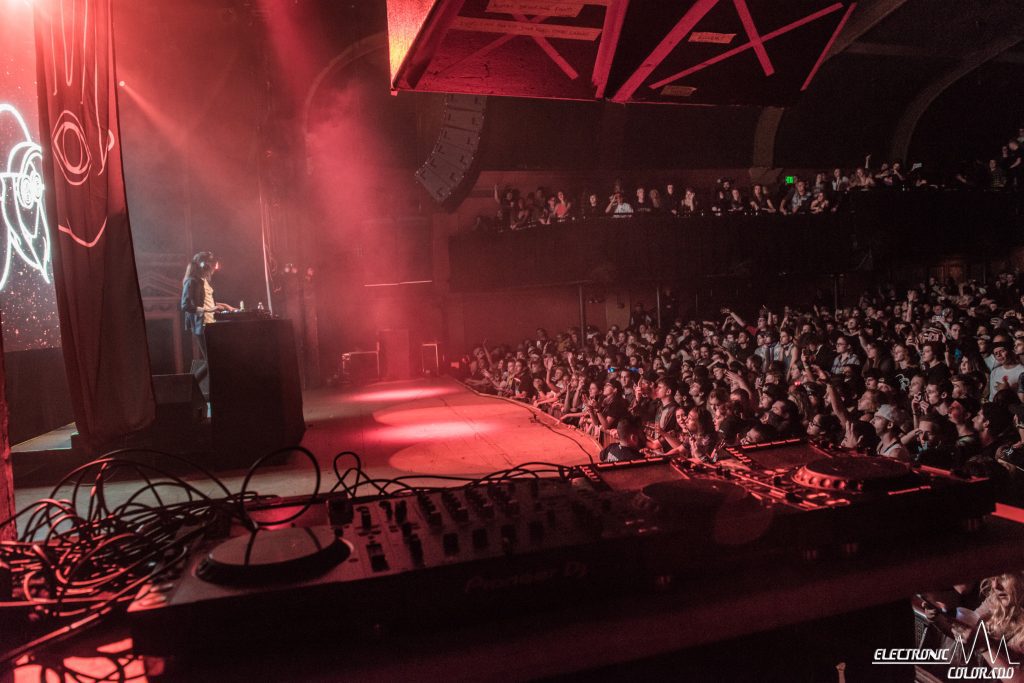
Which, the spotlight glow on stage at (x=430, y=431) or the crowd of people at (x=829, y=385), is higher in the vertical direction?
the crowd of people at (x=829, y=385)

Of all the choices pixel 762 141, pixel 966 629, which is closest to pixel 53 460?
pixel 966 629

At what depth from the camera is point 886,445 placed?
4.53 m

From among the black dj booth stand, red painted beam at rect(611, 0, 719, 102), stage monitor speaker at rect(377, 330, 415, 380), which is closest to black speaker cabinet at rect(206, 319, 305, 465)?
red painted beam at rect(611, 0, 719, 102)

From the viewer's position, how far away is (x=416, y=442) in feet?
20.2

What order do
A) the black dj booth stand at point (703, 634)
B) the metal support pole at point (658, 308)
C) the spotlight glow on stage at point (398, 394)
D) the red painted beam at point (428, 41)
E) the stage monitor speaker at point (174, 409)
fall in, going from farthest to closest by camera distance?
the metal support pole at point (658, 308) → the spotlight glow on stage at point (398, 394) → the stage monitor speaker at point (174, 409) → the red painted beam at point (428, 41) → the black dj booth stand at point (703, 634)

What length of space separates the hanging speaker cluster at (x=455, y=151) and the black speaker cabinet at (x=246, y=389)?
7.51m

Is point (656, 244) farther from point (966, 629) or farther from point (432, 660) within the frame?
point (432, 660)

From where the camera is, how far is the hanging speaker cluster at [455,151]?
11758 millimetres

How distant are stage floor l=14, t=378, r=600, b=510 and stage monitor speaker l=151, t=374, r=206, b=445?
544 millimetres

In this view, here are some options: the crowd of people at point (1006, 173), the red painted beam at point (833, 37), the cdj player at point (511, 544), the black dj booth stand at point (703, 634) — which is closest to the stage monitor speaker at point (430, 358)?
the crowd of people at point (1006, 173)

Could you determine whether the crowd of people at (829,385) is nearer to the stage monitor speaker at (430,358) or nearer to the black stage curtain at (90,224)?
the black stage curtain at (90,224)

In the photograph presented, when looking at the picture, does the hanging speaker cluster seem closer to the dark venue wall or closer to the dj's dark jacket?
the dark venue wall

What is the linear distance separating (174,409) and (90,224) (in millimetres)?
4222

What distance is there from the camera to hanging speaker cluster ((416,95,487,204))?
463 inches
